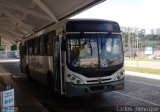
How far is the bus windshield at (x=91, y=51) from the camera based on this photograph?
472 inches

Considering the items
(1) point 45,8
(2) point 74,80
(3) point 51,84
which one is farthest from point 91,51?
(1) point 45,8

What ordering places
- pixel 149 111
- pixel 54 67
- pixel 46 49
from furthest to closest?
pixel 46 49 → pixel 54 67 → pixel 149 111

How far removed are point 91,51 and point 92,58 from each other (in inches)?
9.7

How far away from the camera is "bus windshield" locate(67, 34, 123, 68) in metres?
12.0

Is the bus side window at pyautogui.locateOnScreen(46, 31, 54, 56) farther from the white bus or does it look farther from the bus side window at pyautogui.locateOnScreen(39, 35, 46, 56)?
the white bus

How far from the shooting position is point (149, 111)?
10.7m

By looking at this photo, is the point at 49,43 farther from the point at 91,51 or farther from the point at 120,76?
the point at 120,76

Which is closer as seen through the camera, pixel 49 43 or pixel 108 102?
pixel 108 102

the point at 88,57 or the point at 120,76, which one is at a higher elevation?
the point at 88,57

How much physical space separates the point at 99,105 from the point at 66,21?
3.12 metres

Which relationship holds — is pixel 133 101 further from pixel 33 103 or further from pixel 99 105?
pixel 33 103

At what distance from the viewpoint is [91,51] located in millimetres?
12141

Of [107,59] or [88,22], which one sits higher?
[88,22]

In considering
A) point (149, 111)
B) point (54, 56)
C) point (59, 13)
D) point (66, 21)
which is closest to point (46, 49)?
point (54, 56)
